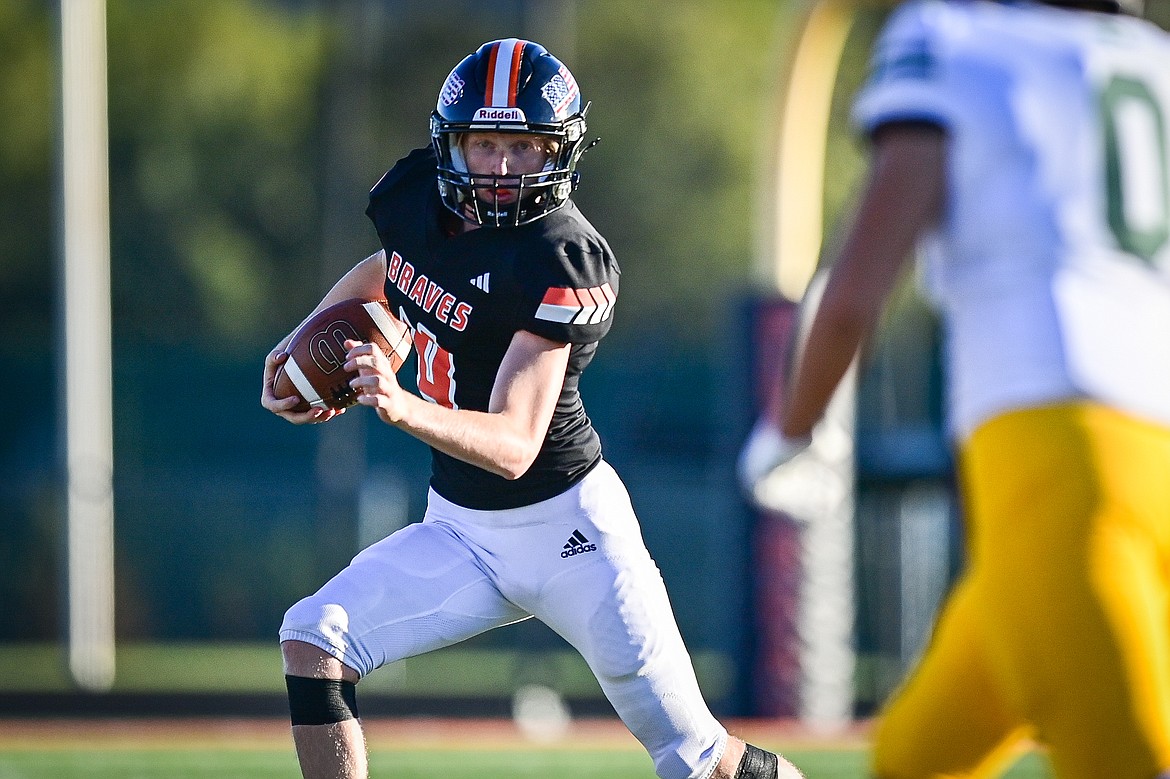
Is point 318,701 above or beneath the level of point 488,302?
beneath

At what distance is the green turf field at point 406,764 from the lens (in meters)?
6.84

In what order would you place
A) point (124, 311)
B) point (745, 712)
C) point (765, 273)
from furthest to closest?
point (124, 311), point (765, 273), point (745, 712)

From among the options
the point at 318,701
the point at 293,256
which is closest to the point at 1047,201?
the point at 318,701

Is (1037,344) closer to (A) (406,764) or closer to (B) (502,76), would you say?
(B) (502,76)

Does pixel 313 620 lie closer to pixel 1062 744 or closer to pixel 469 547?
pixel 469 547

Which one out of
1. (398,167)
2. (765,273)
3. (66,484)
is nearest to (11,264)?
(66,484)

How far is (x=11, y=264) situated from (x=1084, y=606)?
2177 cm

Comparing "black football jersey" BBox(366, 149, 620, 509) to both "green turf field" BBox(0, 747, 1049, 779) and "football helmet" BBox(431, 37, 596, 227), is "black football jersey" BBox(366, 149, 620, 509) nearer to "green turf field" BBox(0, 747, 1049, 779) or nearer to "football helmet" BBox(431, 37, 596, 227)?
"football helmet" BBox(431, 37, 596, 227)

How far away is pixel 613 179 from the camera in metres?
26.8

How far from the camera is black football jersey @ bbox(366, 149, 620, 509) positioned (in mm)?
3605

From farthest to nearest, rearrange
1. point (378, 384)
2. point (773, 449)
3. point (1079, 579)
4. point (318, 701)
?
point (318, 701)
point (378, 384)
point (773, 449)
point (1079, 579)

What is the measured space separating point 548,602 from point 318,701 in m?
0.53

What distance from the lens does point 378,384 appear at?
125 inches

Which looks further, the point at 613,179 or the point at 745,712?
the point at 613,179
